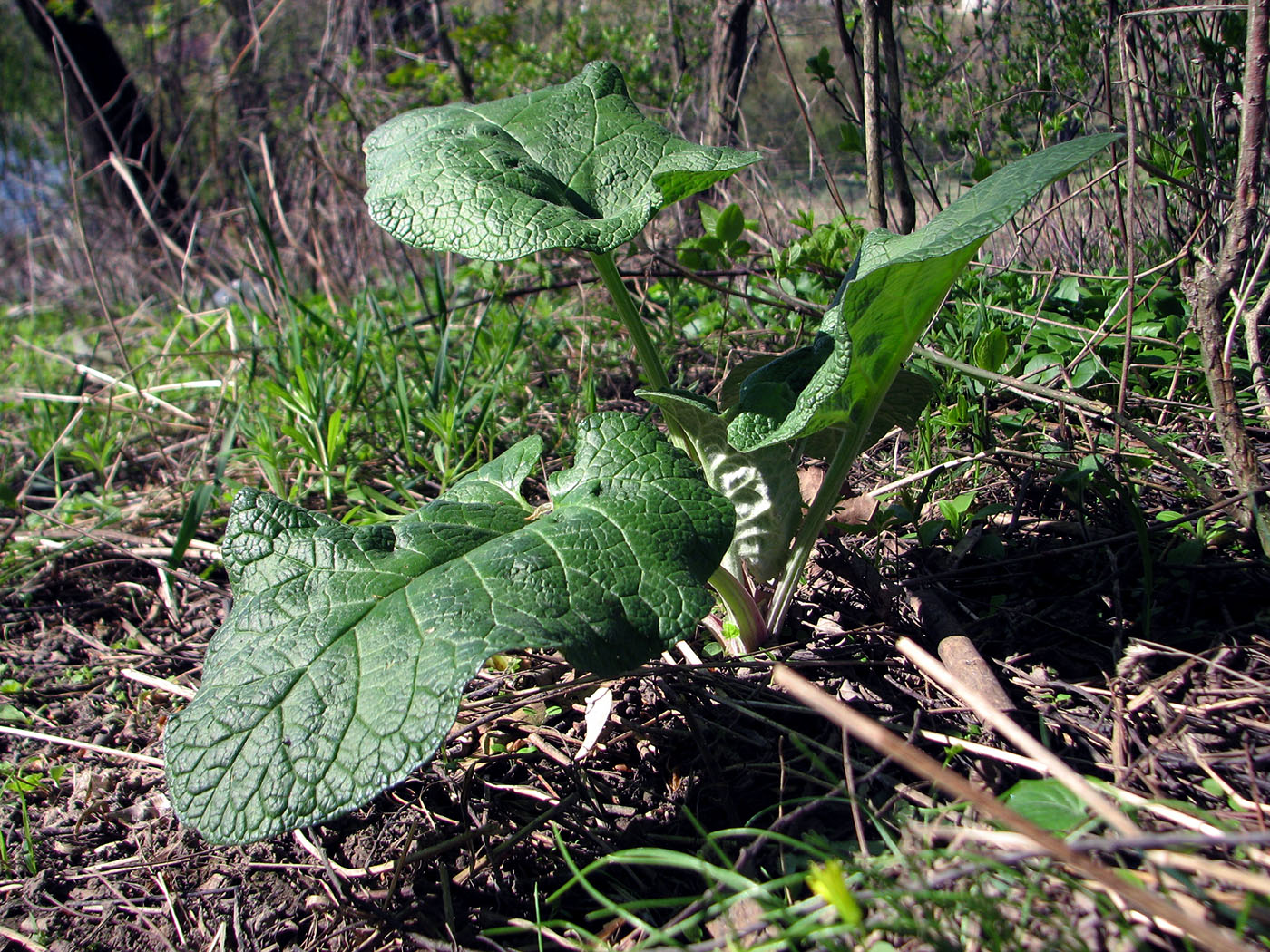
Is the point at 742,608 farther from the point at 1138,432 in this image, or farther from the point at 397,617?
the point at 1138,432

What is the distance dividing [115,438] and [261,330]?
64 cm

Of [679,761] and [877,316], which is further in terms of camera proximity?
[679,761]

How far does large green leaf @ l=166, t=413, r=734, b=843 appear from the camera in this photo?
3.29 ft

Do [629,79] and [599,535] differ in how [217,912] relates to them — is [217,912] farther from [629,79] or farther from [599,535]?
[629,79]

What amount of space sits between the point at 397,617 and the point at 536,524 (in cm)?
25

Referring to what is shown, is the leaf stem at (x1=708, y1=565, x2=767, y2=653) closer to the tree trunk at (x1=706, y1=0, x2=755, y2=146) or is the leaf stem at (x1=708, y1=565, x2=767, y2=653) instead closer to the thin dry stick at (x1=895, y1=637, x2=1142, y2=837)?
the thin dry stick at (x1=895, y1=637, x2=1142, y2=837)

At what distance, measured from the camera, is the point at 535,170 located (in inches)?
57.8

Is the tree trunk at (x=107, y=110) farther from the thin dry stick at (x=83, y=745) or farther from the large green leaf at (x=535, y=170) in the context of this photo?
the large green leaf at (x=535, y=170)

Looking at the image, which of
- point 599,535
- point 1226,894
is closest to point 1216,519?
point 1226,894

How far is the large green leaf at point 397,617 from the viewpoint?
100 centimetres

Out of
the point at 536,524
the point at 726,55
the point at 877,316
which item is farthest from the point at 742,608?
the point at 726,55

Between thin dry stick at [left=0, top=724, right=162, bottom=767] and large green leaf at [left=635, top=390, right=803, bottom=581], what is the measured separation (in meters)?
1.16


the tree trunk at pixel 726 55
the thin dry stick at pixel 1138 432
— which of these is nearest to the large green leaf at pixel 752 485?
the thin dry stick at pixel 1138 432

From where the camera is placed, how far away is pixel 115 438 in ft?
9.55
